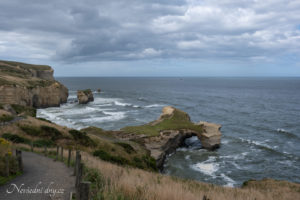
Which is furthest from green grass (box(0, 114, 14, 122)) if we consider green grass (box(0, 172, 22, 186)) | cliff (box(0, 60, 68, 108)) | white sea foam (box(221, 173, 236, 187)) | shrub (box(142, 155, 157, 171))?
cliff (box(0, 60, 68, 108))

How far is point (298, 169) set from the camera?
30828mm

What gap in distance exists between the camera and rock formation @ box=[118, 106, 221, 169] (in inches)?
1351

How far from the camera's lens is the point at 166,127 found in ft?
130

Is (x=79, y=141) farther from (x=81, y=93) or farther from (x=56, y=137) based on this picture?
(x=81, y=93)

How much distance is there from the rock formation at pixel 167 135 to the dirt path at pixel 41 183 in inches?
754

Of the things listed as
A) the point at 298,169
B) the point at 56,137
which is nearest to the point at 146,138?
the point at 56,137

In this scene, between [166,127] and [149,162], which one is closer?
[149,162]

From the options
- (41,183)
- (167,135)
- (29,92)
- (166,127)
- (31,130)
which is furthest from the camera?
(29,92)

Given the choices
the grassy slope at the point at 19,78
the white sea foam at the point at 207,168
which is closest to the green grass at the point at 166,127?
the white sea foam at the point at 207,168

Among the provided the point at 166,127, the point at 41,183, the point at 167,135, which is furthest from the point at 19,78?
the point at 41,183

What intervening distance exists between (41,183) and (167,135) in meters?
27.8

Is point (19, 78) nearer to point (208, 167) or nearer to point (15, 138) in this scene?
point (15, 138)

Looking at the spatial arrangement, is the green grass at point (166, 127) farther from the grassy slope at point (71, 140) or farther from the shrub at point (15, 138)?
the shrub at point (15, 138)

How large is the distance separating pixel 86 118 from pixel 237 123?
3866cm
